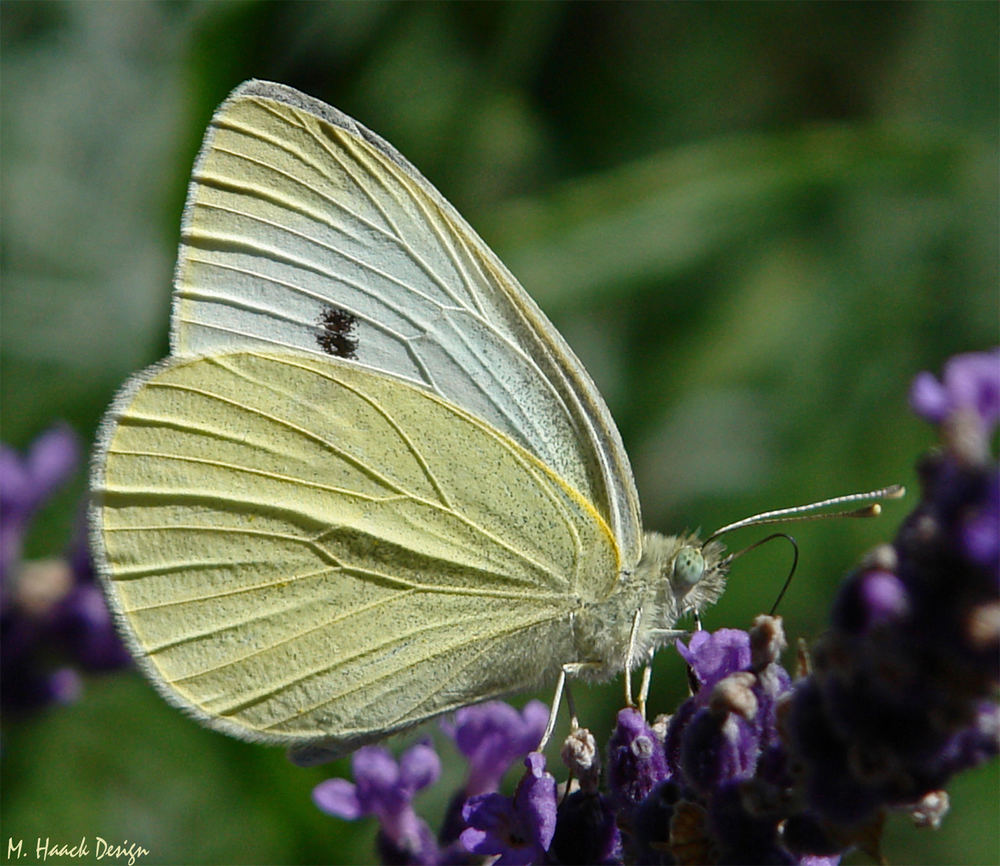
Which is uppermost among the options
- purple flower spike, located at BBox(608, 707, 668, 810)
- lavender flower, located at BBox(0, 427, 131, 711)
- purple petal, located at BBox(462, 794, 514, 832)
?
purple flower spike, located at BBox(608, 707, 668, 810)

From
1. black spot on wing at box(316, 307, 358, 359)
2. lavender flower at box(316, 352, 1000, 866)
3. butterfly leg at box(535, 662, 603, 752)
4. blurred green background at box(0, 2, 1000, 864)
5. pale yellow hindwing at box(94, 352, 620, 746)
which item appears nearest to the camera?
lavender flower at box(316, 352, 1000, 866)

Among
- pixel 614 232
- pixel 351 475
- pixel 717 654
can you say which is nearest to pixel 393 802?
pixel 351 475

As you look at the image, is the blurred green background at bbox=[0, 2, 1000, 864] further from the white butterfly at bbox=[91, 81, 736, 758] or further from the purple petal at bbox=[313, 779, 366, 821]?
the white butterfly at bbox=[91, 81, 736, 758]

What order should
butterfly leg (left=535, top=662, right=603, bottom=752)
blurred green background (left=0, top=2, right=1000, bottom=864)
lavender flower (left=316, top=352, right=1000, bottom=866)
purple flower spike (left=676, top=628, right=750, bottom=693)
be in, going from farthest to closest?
blurred green background (left=0, top=2, right=1000, bottom=864), butterfly leg (left=535, top=662, right=603, bottom=752), purple flower spike (left=676, top=628, right=750, bottom=693), lavender flower (left=316, top=352, right=1000, bottom=866)

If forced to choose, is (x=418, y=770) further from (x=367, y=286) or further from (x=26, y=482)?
(x=26, y=482)

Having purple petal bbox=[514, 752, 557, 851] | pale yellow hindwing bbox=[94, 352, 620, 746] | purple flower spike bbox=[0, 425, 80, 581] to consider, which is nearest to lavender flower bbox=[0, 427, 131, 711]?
purple flower spike bbox=[0, 425, 80, 581]

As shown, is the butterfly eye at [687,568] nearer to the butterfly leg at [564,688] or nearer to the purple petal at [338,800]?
the butterfly leg at [564,688]

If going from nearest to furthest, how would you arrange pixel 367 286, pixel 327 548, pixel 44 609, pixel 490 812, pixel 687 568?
pixel 490 812, pixel 687 568, pixel 327 548, pixel 367 286, pixel 44 609
